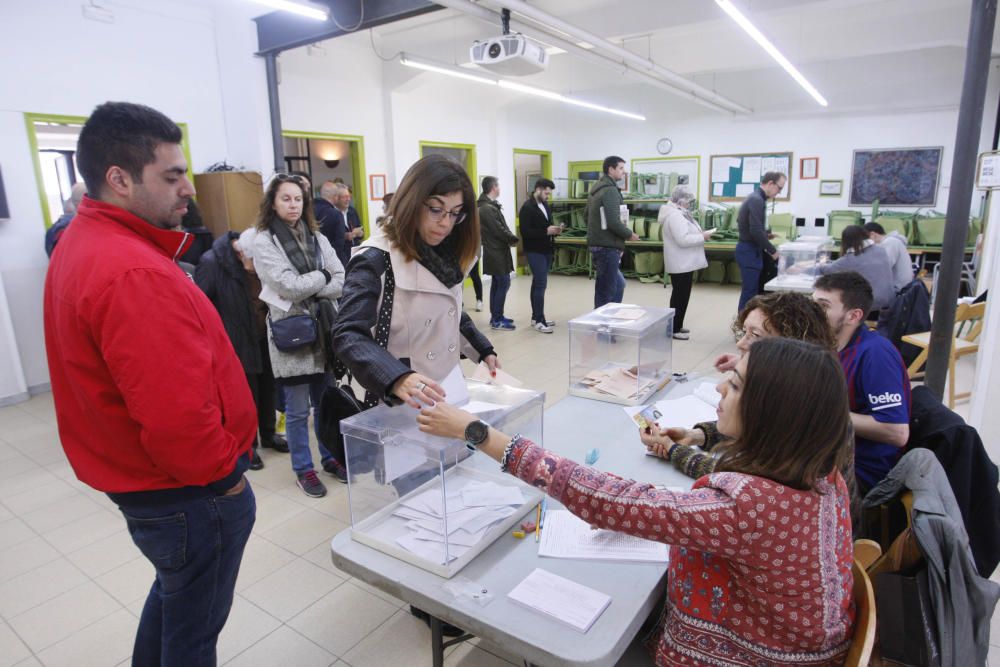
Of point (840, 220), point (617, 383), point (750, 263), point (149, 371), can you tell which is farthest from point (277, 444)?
point (840, 220)

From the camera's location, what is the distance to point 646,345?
2.48 metres

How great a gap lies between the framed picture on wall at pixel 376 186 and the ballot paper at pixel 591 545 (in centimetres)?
691

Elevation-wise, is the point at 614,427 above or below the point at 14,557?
above

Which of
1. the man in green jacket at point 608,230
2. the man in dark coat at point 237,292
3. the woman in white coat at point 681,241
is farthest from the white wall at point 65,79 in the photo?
the woman in white coat at point 681,241

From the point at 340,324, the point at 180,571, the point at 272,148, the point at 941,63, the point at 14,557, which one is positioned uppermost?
the point at 941,63

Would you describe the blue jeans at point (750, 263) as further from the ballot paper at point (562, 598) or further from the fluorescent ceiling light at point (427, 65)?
the ballot paper at point (562, 598)

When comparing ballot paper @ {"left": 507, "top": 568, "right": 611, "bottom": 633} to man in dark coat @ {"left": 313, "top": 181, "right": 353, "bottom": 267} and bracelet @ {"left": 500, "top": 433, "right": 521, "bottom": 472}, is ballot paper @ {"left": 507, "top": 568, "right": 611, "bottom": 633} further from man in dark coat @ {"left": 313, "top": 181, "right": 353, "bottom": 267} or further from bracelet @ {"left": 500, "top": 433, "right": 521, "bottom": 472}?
man in dark coat @ {"left": 313, "top": 181, "right": 353, "bottom": 267}

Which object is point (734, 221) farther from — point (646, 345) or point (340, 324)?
point (340, 324)

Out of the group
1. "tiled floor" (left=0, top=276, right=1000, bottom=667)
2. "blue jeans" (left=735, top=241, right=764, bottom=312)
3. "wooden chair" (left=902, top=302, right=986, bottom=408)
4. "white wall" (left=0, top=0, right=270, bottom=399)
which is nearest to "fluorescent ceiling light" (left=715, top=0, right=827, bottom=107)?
"blue jeans" (left=735, top=241, right=764, bottom=312)

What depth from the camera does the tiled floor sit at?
203 cm

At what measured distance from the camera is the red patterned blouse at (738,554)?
0.99 meters

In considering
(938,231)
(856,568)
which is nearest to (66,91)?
(856,568)

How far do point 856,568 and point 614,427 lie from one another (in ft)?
2.98

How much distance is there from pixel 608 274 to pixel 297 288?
3554mm
